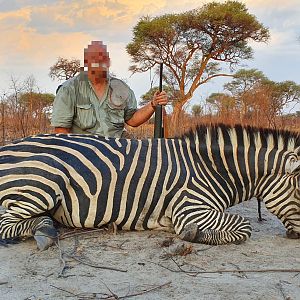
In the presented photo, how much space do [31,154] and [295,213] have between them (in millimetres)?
1818

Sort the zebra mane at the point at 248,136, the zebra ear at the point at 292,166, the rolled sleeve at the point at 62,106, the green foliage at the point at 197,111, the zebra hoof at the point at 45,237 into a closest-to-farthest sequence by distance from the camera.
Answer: the zebra hoof at the point at 45,237, the zebra ear at the point at 292,166, the zebra mane at the point at 248,136, the rolled sleeve at the point at 62,106, the green foliage at the point at 197,111

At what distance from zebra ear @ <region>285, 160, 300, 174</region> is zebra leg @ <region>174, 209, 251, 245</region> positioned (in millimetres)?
453

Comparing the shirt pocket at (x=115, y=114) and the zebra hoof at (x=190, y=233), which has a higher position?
the shirt pocket at (x=115, y=114)

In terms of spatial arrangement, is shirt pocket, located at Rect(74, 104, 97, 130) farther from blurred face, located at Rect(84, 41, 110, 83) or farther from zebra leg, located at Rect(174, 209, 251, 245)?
zebra leg, located at Rect(174, 209, 251, 245)

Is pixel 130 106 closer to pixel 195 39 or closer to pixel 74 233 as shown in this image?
pixel 74 233

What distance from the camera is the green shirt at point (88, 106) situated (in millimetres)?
4270

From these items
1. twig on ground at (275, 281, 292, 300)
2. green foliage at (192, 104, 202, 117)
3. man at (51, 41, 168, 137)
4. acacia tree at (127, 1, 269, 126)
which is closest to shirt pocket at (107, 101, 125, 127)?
man at (51, 41, 168, 137)

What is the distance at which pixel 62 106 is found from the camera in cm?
Answer: 426

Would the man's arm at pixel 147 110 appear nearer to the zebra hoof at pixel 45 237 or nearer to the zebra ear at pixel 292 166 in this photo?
the zebra ear at pixel 292 166

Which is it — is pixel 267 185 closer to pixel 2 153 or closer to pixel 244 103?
pixel 2 153

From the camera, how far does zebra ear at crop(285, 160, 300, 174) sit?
3.01 meters

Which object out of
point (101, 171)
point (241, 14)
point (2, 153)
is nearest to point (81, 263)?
point (101, 171)

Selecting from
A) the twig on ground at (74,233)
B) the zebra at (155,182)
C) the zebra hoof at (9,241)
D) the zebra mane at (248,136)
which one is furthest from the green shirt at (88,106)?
the zebra hoof at (9,241)

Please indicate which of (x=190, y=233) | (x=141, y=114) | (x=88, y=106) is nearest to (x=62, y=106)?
(x=88, y=106)
